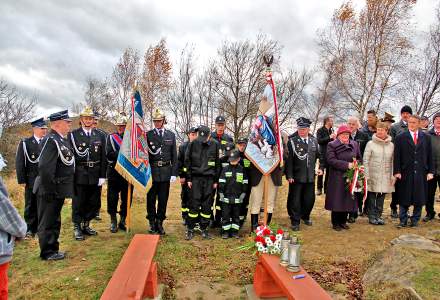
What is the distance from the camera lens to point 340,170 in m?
6.92

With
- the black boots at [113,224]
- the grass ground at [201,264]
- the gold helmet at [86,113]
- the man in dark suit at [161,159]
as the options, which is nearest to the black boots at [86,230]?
the grass ground at [201,264]

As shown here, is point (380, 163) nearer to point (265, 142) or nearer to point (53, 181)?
point (265, 142)

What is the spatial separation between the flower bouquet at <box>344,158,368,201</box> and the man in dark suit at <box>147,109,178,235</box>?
3537mm

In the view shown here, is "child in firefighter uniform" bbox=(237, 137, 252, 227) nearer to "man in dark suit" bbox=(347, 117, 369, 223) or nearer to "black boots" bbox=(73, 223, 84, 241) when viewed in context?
"man in dark suit" bbox=(347, 117, 369, 223)

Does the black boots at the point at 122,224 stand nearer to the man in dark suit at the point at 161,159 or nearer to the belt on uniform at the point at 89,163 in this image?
the man in dark suit at the point at 161,159

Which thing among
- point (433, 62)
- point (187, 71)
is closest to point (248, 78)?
point (187, 71)

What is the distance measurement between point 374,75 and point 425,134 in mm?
16650

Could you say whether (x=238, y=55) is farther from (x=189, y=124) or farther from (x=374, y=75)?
(x=374, y=75)

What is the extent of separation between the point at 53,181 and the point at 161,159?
2.19m

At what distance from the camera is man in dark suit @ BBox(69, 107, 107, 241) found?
21.0ft

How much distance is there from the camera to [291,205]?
723 centimetres

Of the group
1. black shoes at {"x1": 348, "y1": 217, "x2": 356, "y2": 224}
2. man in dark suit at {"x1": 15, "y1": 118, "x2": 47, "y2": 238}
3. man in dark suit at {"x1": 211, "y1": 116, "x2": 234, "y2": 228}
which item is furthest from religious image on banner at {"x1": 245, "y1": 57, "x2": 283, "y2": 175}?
man in dark suit at {"x1": 15, "y1": 118, "x2": 47, "y2": 238}

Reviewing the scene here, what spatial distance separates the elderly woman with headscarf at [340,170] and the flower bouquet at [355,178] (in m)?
0.07

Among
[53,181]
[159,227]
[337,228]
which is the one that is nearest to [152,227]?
[159,227]
